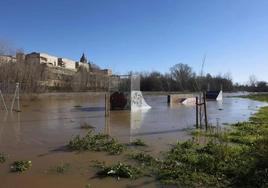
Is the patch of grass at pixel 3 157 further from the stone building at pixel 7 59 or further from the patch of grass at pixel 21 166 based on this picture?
the stone building at pixel 7 59

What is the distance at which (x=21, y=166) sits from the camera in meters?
7.10

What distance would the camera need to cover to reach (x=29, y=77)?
161ft

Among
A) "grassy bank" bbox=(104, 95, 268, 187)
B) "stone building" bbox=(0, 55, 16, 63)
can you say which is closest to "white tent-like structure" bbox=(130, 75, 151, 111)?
"grassy bank" bbox=(104, 95, 268, 187)

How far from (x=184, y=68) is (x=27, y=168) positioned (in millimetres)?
114498

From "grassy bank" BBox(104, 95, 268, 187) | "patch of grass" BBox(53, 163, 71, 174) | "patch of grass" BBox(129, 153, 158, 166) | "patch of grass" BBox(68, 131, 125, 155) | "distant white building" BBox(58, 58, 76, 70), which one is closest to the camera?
"grassy bank" BBox(104, 95, 268, 187)

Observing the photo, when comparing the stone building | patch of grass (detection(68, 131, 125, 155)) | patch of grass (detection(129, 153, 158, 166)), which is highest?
the stone building

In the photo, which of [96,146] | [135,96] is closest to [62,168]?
[96,146]

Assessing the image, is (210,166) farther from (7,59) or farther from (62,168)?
(7,59)

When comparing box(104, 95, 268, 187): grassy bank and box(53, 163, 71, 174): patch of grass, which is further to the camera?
box(53, 163, 71, 174): patch of grass

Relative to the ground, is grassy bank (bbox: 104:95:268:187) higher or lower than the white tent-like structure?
lower

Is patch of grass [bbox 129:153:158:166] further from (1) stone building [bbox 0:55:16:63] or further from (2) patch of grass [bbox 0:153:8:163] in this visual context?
(1) stone building [bbox 0:55:16:63]

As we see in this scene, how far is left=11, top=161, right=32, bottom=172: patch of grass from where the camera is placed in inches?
274

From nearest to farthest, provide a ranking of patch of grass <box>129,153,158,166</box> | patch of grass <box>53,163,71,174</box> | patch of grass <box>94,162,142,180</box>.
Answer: patch of grass <box>94,162,142,180</box>
patch of grass <box>53,163,71,174</box>
patch of grass <box>129,153,158,166</box>

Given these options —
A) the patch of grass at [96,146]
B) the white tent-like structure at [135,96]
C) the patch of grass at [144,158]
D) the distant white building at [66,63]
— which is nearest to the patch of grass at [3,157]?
the patch of grass at [96,146]
